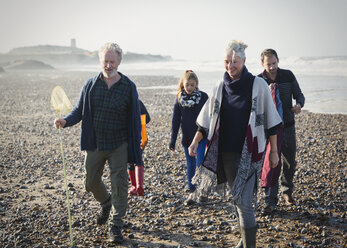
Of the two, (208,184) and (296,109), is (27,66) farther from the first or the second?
(208,184)

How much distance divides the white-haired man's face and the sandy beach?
230 cm

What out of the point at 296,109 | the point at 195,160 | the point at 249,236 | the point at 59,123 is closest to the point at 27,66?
the point at 195,160

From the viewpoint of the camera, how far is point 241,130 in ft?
12.0

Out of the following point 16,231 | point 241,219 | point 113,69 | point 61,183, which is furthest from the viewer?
point 61,183

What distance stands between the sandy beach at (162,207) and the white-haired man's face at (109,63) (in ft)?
7.53

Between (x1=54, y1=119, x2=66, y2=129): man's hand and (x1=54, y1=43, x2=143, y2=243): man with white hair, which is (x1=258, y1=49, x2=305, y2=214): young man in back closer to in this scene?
(x1=54, y1=43, x2=143, y2=243): man with white hair

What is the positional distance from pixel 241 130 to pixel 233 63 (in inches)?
29.2

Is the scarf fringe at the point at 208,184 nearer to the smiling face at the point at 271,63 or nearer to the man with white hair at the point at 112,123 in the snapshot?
the man with white hair at the point at 112,123

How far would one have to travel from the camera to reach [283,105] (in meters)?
5.10

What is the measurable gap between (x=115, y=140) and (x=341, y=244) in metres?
3.31

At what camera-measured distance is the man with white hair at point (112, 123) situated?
4.28 metres

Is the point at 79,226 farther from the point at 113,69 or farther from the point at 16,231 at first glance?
the point at 113,69

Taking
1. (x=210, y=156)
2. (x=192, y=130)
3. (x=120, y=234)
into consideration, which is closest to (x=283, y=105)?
(x=192, y=130)

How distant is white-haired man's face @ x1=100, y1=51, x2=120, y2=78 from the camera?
13.7 feet
